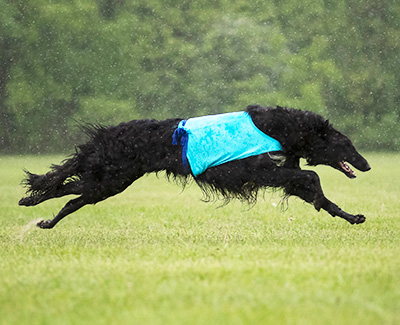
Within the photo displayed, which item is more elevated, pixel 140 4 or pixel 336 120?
pixel 140 4

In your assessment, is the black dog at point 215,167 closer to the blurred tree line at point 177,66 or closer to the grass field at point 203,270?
the grass field at point 203,270

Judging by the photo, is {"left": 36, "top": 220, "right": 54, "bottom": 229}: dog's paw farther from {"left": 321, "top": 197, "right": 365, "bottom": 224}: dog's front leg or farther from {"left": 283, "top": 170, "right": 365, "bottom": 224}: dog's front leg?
{"left": 321, "top": 197, "right": 365, "bottom": 224}: dog's front leg

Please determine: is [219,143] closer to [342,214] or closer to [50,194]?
[342,214]

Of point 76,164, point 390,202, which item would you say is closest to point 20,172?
point 390,202

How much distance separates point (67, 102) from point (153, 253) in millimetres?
28925

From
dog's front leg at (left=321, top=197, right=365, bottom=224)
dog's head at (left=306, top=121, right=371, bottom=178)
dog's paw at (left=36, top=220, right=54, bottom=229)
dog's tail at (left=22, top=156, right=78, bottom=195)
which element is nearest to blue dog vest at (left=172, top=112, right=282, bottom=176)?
dog's head at (left=306, top=121, right=371, bottom=178)

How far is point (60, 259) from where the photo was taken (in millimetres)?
5473

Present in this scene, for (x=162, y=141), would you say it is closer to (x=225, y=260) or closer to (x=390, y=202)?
(x=225, y=260)

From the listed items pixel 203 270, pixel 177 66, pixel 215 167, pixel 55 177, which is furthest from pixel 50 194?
pixel 177 66

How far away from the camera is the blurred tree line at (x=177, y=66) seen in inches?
1304

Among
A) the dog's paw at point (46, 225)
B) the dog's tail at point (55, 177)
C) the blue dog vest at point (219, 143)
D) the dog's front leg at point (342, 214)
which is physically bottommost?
the dog's paw at point (46, 225)

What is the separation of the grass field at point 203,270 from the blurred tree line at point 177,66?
24.8 m

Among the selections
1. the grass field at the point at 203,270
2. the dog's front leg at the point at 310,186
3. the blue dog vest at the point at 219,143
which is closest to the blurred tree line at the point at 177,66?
the grass field at the point at 203,270

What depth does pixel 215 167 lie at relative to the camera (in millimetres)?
6520
